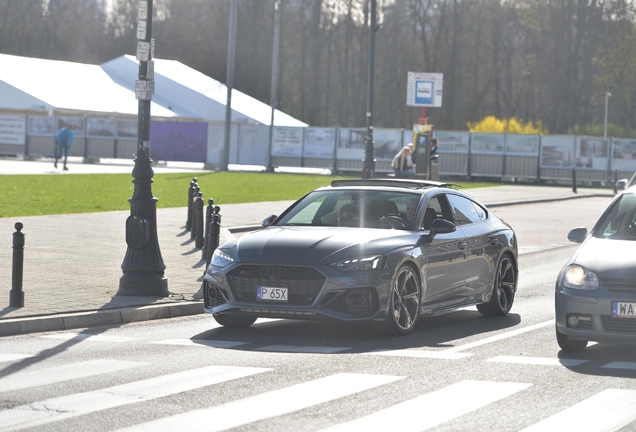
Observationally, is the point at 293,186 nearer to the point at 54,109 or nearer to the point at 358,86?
the point at 54,109

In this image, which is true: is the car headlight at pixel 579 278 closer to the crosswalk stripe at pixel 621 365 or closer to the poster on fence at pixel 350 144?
the crosswalk stripe at pixel 621 365

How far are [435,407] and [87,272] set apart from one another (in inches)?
311

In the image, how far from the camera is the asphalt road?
673 centimetres

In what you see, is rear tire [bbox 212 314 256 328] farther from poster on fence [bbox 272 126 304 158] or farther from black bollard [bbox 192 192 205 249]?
poster on fence [bbox 272 126 304 158]

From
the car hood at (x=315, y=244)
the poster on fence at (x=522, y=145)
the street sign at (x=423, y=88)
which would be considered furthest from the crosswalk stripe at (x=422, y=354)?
the poster on fence at (x=522, y=145)

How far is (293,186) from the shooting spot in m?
39.9

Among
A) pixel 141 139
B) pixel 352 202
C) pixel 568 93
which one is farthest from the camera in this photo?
pixel 568 93

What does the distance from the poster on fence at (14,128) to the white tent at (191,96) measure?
337 inches

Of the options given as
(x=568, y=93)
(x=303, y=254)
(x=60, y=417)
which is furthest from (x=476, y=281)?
(x=568, y=93)

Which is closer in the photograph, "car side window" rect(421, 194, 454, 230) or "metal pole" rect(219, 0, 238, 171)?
"car side window" rect(421, 194, 454, 230)

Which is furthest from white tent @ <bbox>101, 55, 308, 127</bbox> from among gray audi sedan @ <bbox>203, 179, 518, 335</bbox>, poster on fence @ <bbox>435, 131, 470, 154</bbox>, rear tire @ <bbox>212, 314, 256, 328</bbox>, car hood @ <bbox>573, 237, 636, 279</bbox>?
car hood @ <bbox>573, 237, 636, 279</bbox>

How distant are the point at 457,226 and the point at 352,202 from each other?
46.3 inches

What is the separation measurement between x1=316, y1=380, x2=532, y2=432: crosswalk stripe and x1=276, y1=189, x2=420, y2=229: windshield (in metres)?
3.23

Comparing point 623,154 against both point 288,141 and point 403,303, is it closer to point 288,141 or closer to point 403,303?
point 288,141
